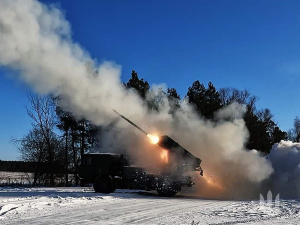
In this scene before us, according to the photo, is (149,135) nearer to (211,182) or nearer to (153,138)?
(153,138)

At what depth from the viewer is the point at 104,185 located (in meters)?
20.8

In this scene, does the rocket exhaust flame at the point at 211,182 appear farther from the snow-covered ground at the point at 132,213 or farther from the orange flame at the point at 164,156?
the snow-covered ground at the point at 132,213

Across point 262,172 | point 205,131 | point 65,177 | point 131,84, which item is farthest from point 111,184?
point 65,177

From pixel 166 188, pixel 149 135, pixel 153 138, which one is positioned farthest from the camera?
pixel 149 135

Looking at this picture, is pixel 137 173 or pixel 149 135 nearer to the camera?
pixel 137 173

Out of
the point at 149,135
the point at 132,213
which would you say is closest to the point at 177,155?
the point at 149,135

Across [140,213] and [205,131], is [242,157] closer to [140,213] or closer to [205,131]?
[205,131]

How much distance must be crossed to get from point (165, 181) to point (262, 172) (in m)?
6.45

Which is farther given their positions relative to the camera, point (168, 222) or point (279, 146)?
point (279, 146)

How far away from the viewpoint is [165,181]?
20.3 m

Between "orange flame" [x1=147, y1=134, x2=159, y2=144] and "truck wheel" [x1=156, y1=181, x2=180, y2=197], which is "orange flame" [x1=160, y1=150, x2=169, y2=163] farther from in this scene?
"truck wheel" [x1=156, y1=181, x2=180, y2=197]

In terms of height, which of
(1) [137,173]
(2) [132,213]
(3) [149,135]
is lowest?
(2) [132,213]

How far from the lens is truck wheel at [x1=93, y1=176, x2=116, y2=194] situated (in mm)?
20734

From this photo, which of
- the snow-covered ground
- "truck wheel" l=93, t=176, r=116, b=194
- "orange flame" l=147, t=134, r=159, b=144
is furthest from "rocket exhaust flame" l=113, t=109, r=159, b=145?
the snow-covered ground
